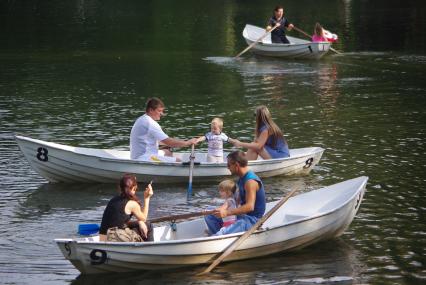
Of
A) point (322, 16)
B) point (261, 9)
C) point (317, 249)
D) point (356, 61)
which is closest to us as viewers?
point (317, 249)

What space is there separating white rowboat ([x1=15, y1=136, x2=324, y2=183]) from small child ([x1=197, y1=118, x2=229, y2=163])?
0.28 m

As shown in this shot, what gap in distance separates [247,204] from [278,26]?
24.8 metres

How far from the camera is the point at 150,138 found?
1828 centimetres

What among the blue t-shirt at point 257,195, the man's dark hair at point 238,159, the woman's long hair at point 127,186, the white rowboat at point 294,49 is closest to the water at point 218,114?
the white rowboat at point 294,49

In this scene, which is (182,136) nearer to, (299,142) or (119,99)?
(299,142)

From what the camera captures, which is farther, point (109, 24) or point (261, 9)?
point (261, 9)

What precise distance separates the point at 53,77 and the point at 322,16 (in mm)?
28611

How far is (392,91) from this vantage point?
97.9 feet

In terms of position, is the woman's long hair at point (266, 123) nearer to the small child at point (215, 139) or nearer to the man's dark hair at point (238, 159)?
the small child at point (215, 139)

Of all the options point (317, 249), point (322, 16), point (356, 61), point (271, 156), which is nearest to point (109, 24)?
point (322, 16)

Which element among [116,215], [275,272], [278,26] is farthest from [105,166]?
[278,26]

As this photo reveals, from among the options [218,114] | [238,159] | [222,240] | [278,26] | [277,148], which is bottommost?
[218,114]

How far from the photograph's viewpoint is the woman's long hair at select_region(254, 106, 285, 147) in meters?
18.0

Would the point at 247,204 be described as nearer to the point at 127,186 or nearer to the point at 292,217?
the point at 292,217
